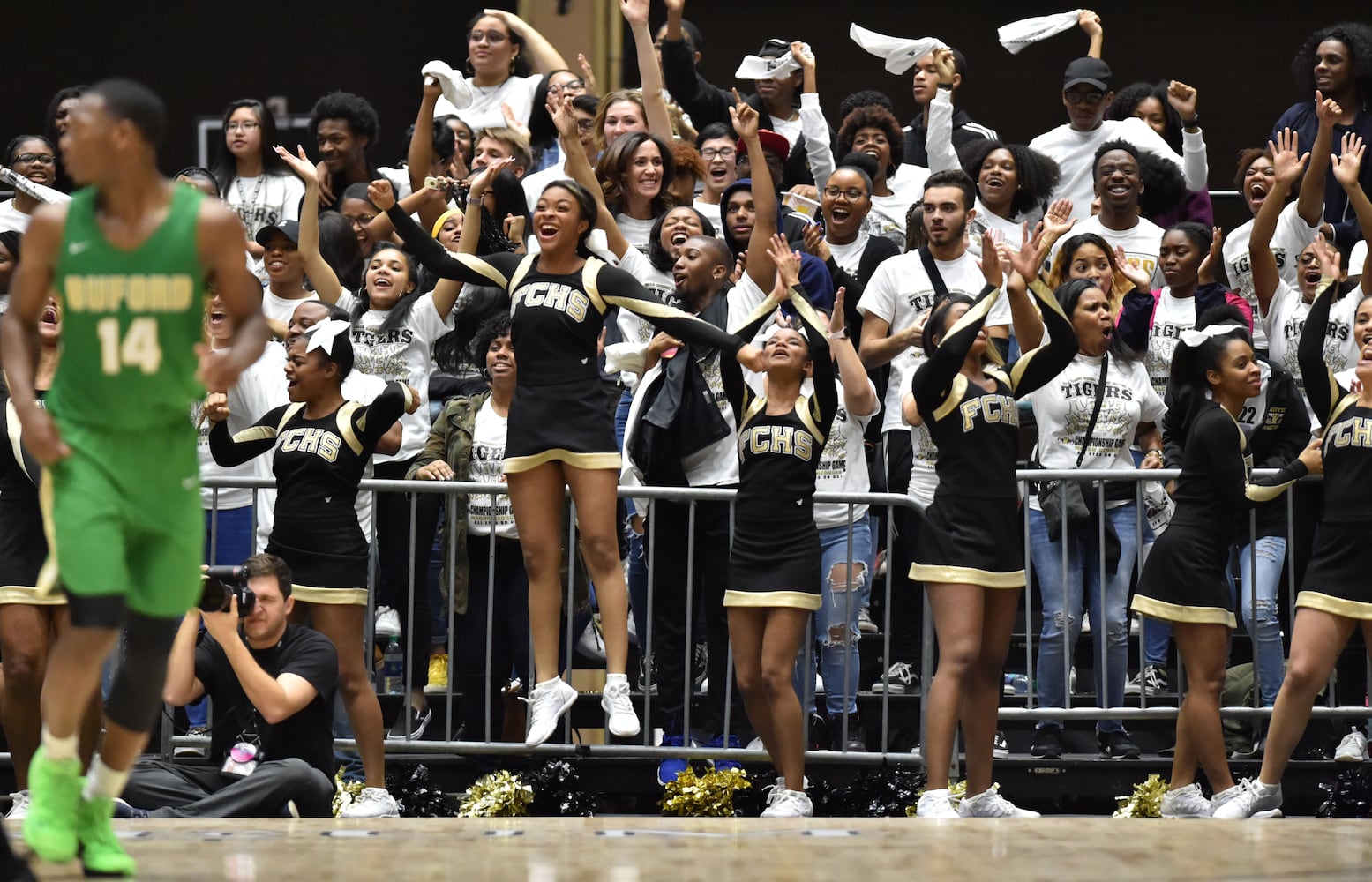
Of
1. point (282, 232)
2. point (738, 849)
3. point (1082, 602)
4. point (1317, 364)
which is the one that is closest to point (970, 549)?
point (1082, 602)

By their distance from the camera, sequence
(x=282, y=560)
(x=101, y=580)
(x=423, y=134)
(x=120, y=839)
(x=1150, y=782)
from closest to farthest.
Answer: (x=101, y=580) → (x=120, y=839) → (x=282, y=560) → (x=1150, y=782) → (x=423, y=134)

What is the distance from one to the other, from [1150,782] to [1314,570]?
1270 mm

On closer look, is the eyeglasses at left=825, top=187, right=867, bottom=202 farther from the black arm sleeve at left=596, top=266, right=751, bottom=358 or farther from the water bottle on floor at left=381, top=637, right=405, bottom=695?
the water bottle on floor at left=381, top=637, right=405, bottom=695

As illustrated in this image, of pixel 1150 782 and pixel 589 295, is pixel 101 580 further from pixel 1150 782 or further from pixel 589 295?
pixel 1150 782

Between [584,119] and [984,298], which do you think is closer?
[984,298]

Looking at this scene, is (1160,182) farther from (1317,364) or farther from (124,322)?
(124,322)

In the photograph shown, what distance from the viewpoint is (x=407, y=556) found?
902 cm

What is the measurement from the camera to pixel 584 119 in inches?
435

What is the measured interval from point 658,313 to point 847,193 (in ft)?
7.94

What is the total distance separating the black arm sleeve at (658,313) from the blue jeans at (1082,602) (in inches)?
77.6

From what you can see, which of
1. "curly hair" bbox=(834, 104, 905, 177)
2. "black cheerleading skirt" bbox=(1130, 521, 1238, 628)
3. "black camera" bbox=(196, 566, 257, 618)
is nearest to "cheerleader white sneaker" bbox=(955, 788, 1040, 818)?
"black cheerleading skirt" bbox=(1130, 521, 1238, 628)

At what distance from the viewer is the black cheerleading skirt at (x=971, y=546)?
311 inches

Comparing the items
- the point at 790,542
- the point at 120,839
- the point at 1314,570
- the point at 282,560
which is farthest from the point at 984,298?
the point at 120,839

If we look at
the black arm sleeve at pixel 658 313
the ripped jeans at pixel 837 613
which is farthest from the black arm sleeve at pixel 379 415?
the ripped jeans at pixel 837 613
